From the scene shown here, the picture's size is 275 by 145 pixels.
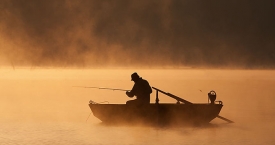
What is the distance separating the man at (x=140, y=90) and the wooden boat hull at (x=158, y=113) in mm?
156

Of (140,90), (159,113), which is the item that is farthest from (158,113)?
(140,90)

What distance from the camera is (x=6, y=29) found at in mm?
111938

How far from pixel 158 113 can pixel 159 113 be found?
3 cm

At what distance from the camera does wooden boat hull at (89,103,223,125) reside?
14.0 metres

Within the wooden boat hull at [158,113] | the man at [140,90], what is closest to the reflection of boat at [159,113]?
the wooden boat hull at [158,113]

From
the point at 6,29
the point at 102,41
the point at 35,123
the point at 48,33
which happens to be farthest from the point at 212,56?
the point at 35,123

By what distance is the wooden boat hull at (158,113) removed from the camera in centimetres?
1398

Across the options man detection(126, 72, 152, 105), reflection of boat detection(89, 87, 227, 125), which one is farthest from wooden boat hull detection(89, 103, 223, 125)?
man detection(126, 72, 152, 105)

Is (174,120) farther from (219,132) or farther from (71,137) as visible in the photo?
(71,137)

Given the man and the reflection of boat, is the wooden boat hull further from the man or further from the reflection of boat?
the man

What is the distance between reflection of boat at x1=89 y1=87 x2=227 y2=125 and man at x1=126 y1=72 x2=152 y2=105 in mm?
155

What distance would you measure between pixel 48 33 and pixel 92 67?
951cm

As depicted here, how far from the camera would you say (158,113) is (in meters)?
14.1

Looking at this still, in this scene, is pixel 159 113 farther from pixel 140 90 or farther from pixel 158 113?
pixel 140 90
